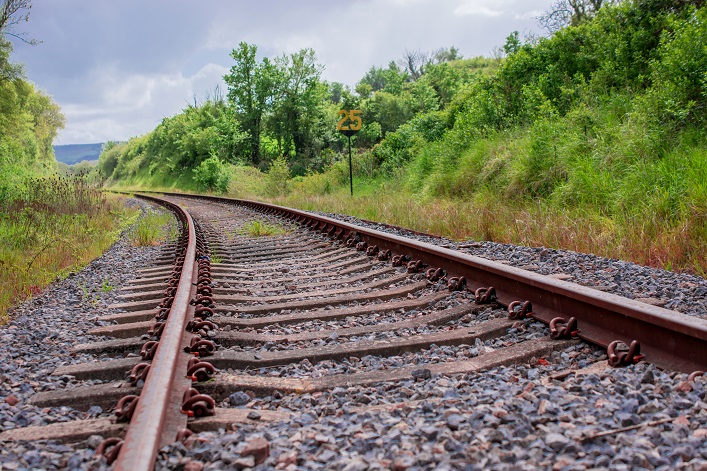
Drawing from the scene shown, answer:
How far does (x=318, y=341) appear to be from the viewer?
9.89 feet

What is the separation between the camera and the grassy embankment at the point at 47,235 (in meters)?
5.56

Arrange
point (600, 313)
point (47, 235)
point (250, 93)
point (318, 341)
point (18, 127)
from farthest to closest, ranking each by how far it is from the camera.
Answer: point (250, 93)
point (18, 127)
point (47, 235)
point (318, 341)
point (600, 313)

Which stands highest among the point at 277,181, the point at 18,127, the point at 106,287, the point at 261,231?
the point at 18,127

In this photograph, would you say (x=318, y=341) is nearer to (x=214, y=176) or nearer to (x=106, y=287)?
(x=106, y=287)

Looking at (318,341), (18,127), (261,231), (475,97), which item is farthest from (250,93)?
(318,341)

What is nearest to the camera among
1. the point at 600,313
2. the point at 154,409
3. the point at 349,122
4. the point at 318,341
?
the point at 154,409

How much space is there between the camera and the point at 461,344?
113 inches

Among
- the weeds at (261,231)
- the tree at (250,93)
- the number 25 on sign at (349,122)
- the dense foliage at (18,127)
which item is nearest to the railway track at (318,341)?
the weeds at (261,231)

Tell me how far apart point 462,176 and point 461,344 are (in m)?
8.20

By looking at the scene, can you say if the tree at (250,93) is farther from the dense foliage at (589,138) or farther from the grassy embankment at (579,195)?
the grassy embankment at (579,195)

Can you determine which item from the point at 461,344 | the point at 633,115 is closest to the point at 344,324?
the point at 461,344

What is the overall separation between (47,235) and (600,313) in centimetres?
774

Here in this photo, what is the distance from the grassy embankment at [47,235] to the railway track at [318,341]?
1.48 metres

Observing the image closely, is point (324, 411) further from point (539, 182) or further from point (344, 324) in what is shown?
point (539, 182)
